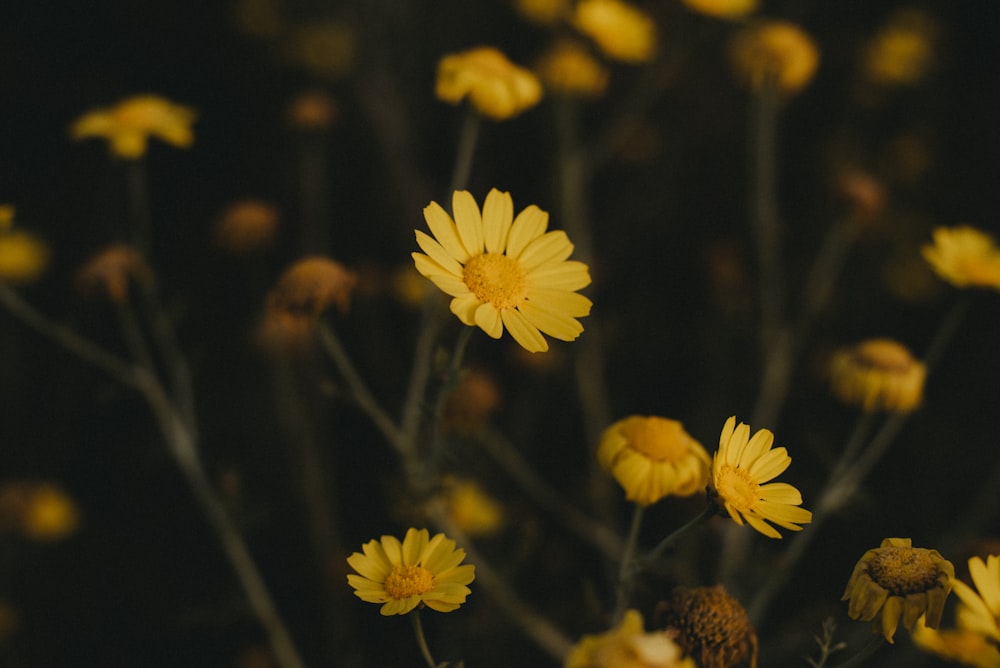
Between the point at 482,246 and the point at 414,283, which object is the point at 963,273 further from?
the point at 414,283

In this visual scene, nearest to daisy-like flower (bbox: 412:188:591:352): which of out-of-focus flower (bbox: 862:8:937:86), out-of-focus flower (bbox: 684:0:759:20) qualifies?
out-of-focus flower (bbox: 684:0:759:20)

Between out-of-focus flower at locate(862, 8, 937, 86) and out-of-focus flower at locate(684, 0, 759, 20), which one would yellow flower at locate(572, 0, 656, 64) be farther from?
out-of-focus flower at locate(862, 8, 937, 86)

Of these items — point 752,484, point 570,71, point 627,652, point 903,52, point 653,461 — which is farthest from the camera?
point 903,52

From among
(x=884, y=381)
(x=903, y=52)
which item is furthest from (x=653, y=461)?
(x=903, y=52)

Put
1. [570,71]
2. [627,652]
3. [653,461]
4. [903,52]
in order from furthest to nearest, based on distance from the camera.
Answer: [903,52] < [570,71] < [653,461] < [627,652]

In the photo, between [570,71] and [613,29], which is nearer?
[613,29]

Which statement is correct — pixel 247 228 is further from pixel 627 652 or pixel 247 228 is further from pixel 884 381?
pixel 627 652

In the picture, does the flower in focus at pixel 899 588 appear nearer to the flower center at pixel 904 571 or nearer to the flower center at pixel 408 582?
the flower center at pixel 904 571
